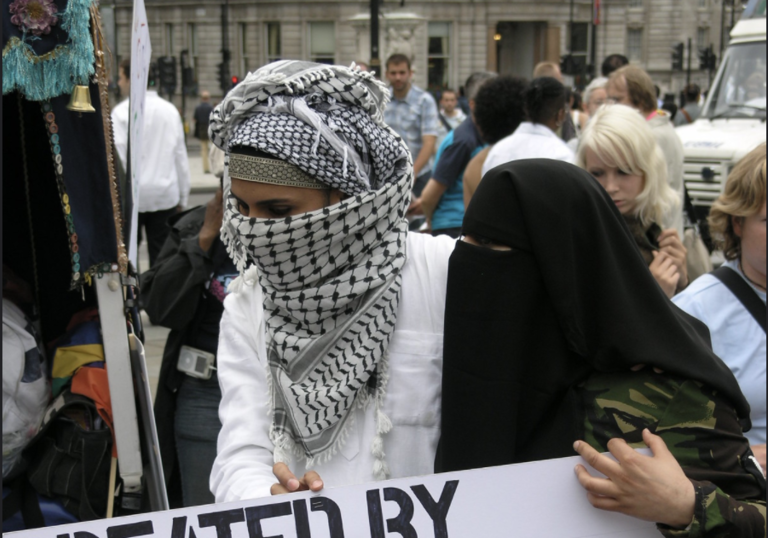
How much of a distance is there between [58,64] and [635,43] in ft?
192

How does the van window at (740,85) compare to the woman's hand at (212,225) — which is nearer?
the woman's hand at (212,225)

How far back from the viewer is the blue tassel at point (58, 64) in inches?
103

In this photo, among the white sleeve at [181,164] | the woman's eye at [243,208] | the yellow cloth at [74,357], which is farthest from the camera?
the white sleeve at [181,164]

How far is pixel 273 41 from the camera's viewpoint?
48375 mm

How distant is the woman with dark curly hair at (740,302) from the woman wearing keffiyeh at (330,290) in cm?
100

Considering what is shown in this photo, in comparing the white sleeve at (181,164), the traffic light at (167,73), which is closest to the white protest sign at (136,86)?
the white sleeve at (181,164)

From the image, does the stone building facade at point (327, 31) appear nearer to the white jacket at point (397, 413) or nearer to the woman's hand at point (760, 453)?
the woman's hand at point (760, 453)

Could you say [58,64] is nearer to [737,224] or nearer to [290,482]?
[290,482]

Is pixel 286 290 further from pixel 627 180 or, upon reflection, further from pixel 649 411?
pixel 627 180

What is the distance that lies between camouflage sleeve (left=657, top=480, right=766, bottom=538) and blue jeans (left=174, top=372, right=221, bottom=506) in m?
2.13

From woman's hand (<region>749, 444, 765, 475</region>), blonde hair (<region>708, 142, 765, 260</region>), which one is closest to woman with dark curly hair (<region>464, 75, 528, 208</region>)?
blonde hair (<region>708, 142, 765, 260</region>)

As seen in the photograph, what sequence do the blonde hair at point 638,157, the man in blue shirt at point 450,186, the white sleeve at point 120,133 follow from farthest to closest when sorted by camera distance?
1. the white sleeve at point 120,133
2. the man in blue shirt at point 450,186
3. the blonde hair at point 638,157

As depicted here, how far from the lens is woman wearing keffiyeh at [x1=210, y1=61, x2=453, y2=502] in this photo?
75.4 inches

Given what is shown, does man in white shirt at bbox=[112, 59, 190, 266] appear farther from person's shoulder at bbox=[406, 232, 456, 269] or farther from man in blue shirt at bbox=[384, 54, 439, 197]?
person's shoulder at bbox=[406, 232, 456, 269]
